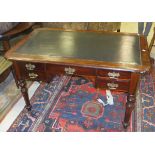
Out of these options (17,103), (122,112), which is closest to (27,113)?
(17,103)

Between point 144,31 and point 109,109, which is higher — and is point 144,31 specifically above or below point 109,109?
above

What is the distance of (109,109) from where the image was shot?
192 centimetres

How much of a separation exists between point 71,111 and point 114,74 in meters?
0.76

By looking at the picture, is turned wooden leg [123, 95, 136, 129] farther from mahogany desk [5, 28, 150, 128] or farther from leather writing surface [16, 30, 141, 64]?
leather writing surface [16, 30, 141, 64]

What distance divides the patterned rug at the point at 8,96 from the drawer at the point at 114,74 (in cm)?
115

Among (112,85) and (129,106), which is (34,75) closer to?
(112,85)

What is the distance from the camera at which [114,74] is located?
1362 mm

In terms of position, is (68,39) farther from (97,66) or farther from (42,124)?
(42,124)

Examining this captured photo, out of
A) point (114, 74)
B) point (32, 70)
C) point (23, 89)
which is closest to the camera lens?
point (114, 74)

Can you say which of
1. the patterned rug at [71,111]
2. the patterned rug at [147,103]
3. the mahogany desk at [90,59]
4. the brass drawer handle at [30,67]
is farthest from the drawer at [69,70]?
the patterned rug at [147,103]

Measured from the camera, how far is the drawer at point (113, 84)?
1.41 metres

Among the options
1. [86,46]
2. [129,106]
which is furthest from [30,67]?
[129,106]
